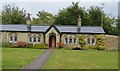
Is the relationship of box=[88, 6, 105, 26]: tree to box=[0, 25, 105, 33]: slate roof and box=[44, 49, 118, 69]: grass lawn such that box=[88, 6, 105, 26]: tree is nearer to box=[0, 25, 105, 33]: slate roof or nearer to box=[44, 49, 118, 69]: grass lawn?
box=[0, 25, 105, 33]: slate roof

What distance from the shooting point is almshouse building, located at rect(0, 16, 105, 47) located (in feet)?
170

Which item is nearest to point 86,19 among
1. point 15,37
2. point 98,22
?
point 98,22

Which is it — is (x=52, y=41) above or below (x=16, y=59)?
above

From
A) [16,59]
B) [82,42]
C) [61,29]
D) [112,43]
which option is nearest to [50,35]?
[61,29]

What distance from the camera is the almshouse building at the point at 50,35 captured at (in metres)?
51.8

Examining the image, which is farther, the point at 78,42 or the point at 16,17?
the point at 16,17

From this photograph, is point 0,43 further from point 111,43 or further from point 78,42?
point 111,43

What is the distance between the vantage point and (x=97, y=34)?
51469 millimetres

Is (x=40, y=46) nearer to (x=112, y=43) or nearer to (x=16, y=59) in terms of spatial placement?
(x=112, y=43)

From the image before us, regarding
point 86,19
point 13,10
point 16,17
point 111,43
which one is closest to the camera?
point 111,43

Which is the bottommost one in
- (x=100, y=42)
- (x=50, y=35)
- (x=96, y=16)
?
(x=100, y=42)

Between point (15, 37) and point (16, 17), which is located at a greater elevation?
point (16, 17)

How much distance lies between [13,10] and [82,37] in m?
37.4

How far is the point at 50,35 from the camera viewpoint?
52406 millimetres
